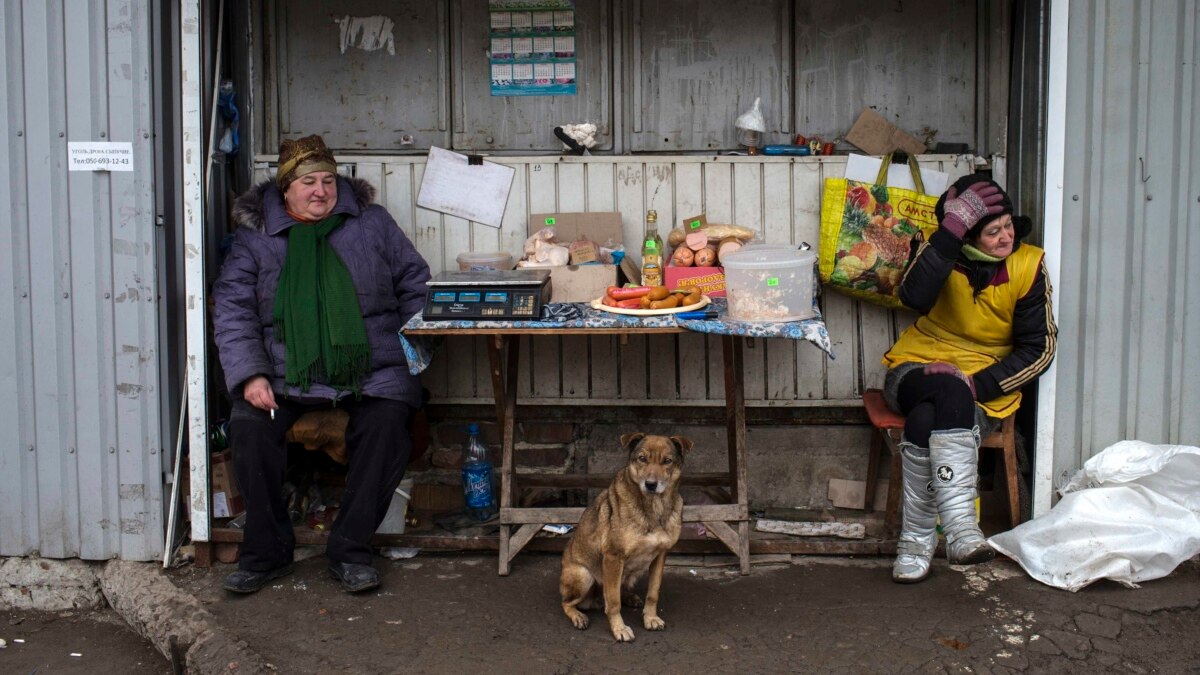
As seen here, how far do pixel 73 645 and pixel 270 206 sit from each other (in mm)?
1858

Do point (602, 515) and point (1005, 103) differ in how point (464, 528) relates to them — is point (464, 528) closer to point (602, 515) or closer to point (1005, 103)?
point (602, 515)

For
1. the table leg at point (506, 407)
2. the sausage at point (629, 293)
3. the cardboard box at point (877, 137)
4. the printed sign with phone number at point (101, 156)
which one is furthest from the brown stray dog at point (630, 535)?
the printed sign with phone number at point (101, 156)

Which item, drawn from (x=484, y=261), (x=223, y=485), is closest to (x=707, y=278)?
(x=484, y=261)

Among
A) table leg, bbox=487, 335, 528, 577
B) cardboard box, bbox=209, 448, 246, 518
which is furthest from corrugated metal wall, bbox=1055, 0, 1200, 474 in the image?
cardboard box, bbox=209, 448, 246, 518

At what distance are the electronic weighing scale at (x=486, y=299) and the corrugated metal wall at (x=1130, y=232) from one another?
2077 mm

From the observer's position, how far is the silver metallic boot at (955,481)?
4039 mm

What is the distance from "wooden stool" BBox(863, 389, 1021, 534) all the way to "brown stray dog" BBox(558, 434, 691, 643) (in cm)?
106

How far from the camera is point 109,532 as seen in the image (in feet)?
14.8

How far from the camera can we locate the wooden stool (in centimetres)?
440

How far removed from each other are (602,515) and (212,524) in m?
1.74

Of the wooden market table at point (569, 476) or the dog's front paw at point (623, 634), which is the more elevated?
the wooden market table at point (569, 476)

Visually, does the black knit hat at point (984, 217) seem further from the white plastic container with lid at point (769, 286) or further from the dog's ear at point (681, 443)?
the dog's ear at point (681, 443)

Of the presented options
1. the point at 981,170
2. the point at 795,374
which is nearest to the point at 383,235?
the point at 795,374

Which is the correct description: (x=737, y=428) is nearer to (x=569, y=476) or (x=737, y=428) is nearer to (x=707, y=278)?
(x=707, y=278)
